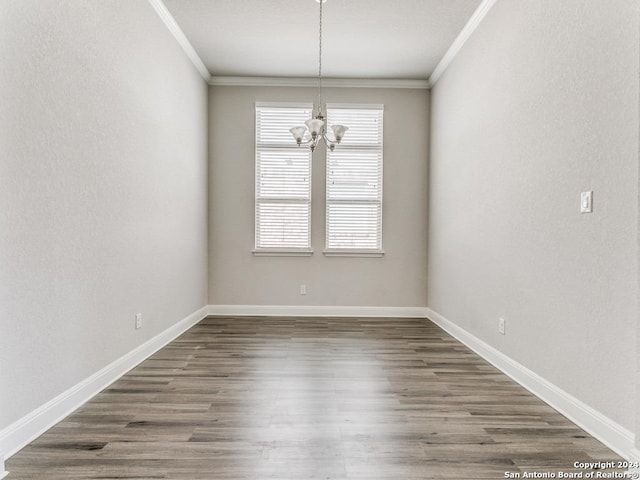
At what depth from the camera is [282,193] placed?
5.88m

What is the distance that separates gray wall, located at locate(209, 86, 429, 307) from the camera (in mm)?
5832

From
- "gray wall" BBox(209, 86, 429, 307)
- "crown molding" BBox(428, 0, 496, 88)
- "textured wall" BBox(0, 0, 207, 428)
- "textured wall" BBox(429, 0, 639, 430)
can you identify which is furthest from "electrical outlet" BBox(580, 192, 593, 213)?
"gray wall" BBox(209, 86, 429, 307)

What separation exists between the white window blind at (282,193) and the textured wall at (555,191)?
214 centimetres

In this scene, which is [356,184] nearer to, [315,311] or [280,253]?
[280,253]

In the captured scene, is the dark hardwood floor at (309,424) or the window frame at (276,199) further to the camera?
the window frame at (276,199)

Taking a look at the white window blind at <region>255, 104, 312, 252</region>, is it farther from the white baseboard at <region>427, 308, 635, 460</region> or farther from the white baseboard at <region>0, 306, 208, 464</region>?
the white baseboard at <region>427, 308, 635, 460</region>

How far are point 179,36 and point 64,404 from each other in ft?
11.8

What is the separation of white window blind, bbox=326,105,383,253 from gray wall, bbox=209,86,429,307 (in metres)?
0.11

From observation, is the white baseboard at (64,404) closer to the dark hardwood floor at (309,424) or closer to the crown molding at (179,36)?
the dark hardwood floor at (309,424)

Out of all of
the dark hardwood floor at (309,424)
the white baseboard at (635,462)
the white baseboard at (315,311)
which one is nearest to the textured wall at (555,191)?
the white baseboard at (635,462)

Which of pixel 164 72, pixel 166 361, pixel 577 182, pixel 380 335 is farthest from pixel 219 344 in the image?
pixel 577 182

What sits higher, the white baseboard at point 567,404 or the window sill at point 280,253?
the window sill at point 280,253

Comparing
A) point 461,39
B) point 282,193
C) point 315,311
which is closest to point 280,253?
point 282,193

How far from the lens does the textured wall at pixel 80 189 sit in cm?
208
